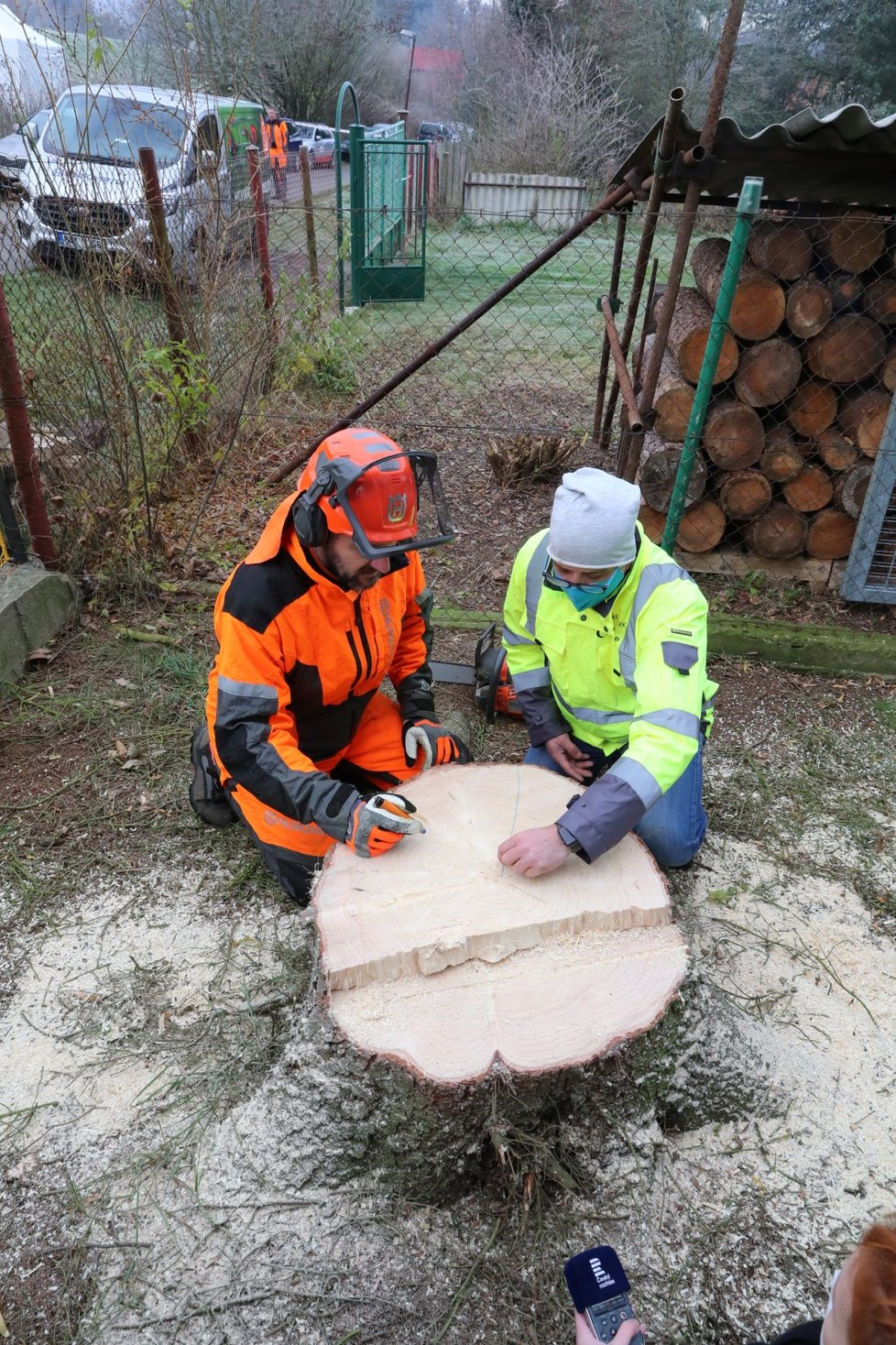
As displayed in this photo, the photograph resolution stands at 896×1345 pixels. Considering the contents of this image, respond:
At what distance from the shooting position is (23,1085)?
7.51ft

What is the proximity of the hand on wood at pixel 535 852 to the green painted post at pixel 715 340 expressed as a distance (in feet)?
8.19

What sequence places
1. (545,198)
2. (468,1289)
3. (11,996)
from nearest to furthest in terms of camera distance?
(468,1289) → (11,996) → (545,198)

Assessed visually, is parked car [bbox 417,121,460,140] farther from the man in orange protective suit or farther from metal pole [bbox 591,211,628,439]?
the man in orange protective suit

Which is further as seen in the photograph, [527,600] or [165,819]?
[165,819]

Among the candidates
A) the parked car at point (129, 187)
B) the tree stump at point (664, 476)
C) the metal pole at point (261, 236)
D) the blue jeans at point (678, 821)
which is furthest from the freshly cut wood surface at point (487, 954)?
the metal pole at point (261, 236)

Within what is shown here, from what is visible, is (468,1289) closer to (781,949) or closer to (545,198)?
(781,949)

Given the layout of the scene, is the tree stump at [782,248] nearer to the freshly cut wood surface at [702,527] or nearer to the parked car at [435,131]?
the freshly cut wood surface at [702,527]

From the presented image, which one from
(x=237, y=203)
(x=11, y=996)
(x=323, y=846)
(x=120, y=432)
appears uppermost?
(x=237, y=203)

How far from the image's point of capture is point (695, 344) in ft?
14.1

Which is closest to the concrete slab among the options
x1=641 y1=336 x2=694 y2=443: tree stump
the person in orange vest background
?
x1=641 y1=336 x2=694 y2=443: tree stump

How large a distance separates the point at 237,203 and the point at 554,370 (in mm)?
3857

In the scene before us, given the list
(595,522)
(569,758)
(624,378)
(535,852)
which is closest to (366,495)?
(595,522)

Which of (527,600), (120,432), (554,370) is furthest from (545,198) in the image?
(527,600)

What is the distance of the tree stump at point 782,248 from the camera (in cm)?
399
